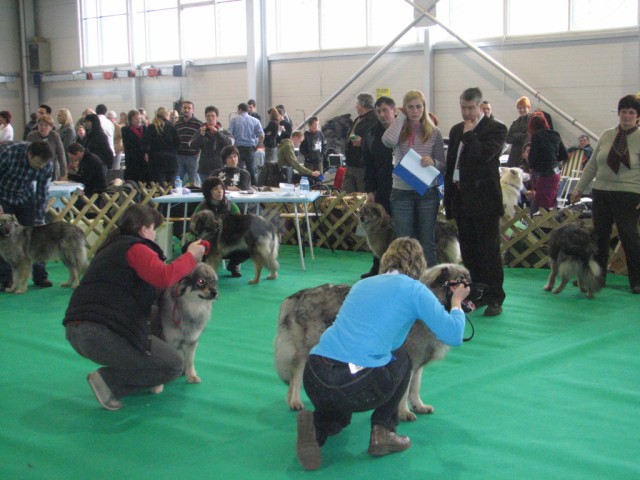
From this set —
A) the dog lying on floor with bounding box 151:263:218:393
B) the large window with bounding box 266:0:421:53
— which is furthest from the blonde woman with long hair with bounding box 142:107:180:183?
the large window with bounding box 266:0:421:53

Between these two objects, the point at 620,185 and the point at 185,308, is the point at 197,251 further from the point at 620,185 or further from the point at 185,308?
the point at 620,185

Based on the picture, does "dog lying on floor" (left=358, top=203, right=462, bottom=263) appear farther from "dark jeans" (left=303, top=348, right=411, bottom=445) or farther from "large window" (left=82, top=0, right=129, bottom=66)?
"large window" (left=82, top=0, right=129, bottom=66)

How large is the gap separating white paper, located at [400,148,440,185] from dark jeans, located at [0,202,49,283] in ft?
10.9

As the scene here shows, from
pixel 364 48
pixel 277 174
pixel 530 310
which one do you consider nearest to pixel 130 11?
pixel 364 48

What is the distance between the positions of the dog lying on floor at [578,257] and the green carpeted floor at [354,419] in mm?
590

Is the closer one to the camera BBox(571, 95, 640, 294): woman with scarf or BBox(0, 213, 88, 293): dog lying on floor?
BBox(571, 95, 640, 294): woman with scarf

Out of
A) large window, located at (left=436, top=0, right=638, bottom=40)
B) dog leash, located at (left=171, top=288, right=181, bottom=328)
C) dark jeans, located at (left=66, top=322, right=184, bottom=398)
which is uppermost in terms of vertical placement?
large window, located at (left=436, top=0, right=638, bottom=40)

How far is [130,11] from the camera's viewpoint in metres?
20.0

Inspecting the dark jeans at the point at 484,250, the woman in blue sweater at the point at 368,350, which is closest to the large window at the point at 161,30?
the dark jeans at the point at 484,250

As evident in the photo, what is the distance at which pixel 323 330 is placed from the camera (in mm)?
3271

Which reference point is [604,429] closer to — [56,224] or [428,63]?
[56,224]

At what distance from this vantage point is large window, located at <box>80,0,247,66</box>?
18.3 metres

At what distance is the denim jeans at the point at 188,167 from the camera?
33.8 feet

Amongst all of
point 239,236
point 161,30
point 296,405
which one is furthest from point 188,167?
point 161,30
